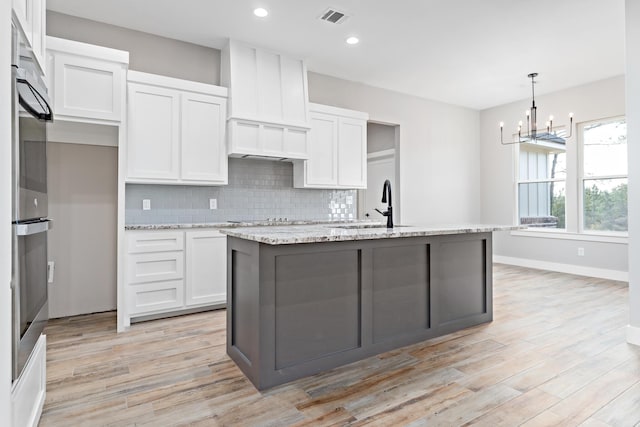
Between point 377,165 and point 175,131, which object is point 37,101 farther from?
point 377,165

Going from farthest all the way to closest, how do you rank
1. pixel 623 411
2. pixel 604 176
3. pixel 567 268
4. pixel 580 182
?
pixel 567 268 → pixel 580 182 → pixel 604 176 → pixel 623 411

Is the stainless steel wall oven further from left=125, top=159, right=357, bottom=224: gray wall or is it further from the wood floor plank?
the wood floor plank

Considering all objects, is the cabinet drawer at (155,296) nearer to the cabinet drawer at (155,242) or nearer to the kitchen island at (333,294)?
the cabinet drawer at (155,242)

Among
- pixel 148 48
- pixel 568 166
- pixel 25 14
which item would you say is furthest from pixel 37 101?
pixel 568 166

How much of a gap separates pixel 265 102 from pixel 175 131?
1.08m

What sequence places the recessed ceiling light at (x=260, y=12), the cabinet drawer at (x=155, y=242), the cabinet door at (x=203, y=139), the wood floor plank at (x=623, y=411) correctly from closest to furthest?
the wood floor plank at (x=623, y=411), the cabinet drawer at (x=155, y=242), the recessed ceiling light at (x=260, y=12), the cabinet door at (x=203, y=139)

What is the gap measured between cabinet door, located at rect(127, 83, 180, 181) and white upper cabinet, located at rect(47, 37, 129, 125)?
0.20 metres

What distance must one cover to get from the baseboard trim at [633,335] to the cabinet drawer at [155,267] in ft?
12.5

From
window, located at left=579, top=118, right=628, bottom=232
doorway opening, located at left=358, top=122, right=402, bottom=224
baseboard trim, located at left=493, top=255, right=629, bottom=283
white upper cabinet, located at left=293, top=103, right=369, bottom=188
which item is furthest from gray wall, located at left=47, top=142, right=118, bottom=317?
window, located at left=579, top=118, right=628, bottom=232

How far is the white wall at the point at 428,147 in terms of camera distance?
545cm

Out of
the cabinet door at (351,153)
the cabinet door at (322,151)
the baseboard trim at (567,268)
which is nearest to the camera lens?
the cabinet door at (322,151)

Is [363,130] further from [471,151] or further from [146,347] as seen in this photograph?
[146,347]

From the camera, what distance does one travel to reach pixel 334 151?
15.8 ft

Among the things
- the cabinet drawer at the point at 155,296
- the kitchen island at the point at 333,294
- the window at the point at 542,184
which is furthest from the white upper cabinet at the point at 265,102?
the window at the point at 542,184
